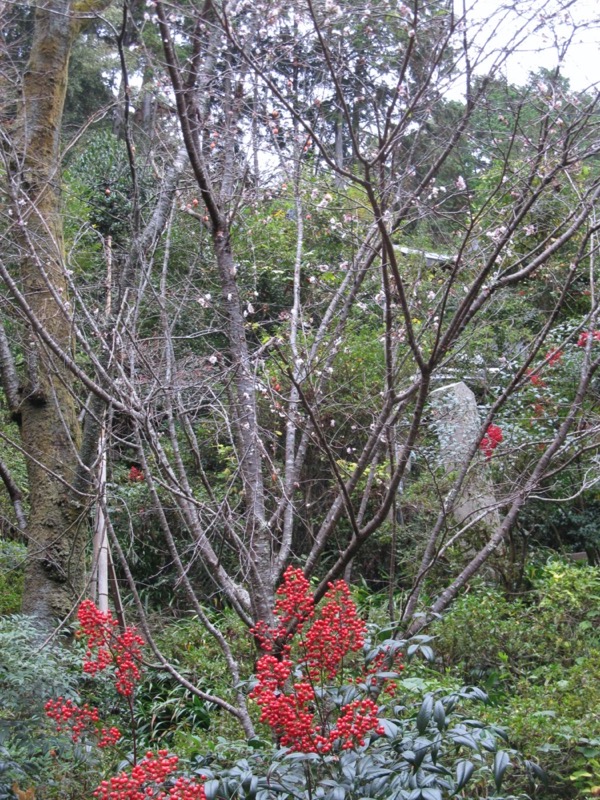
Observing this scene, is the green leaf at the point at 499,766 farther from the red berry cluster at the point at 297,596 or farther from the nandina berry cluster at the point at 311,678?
the red berry cluster at the point at 297,596

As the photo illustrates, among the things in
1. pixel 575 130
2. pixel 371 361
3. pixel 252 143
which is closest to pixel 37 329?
pixel 252 143

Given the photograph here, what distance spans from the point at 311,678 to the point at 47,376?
9.27 feet

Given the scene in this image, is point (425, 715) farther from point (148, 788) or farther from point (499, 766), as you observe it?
point (148, 788)

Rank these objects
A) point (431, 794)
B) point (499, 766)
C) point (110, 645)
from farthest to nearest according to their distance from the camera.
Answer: point (110, 645) < point (499, 766) < point (431, 794)

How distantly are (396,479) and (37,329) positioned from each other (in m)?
1.54

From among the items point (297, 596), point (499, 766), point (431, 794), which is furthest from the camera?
point (297, 596)

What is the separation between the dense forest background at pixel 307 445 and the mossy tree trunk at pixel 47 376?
0.02 meters

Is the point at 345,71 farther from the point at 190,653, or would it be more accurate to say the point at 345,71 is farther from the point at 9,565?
the point at 9,565

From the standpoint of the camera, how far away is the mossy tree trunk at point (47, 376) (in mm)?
4531

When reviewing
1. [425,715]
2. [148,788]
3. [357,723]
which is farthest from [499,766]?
[148,788]

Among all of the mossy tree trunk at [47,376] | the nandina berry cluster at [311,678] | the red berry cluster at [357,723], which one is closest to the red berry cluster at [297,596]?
the nandina berry cluster at [311,678]

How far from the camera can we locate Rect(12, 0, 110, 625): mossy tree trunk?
4531 mm

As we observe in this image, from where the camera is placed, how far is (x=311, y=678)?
2512 millimetres

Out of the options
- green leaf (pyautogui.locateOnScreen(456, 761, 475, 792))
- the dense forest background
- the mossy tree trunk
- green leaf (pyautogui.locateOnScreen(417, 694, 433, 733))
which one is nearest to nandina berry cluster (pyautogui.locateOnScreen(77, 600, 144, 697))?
the dense forest background
